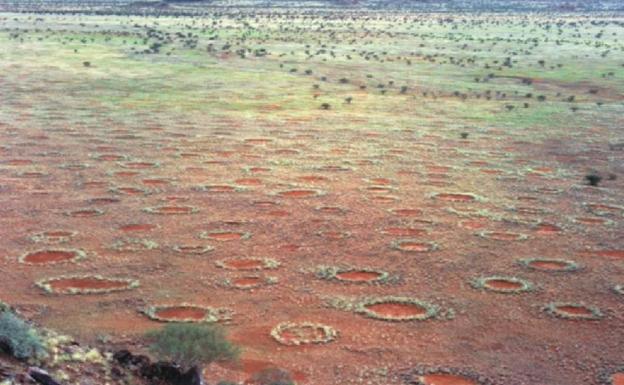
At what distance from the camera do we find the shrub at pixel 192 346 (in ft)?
39.3

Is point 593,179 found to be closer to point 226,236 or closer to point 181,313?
point 226,236

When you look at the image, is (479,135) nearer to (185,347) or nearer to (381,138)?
(381,138)

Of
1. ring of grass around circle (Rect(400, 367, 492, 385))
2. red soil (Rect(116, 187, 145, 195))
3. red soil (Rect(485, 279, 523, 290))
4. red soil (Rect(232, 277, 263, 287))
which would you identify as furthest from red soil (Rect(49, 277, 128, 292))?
red soil (Rect(116, 187, 145, 195))

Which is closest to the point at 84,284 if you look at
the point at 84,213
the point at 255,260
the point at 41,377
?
the point at 255,260

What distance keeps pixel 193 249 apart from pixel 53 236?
12.1 feet

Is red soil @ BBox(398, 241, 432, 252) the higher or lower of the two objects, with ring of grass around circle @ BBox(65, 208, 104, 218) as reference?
higher

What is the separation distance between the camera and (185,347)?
1198 centimetres

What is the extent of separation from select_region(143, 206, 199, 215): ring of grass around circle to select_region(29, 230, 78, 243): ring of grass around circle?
2636 millimetres

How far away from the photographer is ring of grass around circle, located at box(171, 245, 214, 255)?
18859 millimetres

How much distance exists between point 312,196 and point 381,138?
1117 centimetres

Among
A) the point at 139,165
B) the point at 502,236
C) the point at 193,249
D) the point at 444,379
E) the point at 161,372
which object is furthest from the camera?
the point at 139,165

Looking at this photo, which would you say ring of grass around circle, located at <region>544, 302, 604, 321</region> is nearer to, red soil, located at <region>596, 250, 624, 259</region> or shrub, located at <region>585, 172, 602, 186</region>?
red soil, located at <region>596, 250, 624, 259</region>

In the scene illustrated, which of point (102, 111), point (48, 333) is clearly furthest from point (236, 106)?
point (48, 333)

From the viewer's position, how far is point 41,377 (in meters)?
9.45
